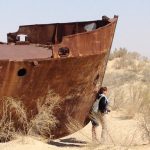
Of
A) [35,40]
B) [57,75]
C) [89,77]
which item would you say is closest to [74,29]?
[35,40]

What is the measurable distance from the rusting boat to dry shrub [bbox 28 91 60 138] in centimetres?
9

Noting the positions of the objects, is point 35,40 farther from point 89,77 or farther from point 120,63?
point 120,63

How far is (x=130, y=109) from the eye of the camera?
13.9m

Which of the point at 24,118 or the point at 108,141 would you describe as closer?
the point at 24,118

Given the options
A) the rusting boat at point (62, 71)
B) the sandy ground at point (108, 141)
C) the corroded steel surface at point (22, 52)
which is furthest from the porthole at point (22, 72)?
the sandy ground at point (108, 141)

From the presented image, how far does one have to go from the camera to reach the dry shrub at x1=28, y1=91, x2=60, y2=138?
862 cm

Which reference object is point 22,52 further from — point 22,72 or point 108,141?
point 108,141

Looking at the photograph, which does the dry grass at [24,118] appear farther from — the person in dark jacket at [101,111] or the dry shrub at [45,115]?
the person in dark jacket at [101,111]

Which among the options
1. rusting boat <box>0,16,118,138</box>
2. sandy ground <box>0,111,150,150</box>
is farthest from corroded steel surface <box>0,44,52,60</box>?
sandy ground <box>0,111,150,150</box>

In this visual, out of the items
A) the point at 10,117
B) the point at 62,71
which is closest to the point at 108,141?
the point at 62,71

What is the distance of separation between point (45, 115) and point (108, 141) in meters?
1.63

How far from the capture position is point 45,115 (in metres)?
8.63

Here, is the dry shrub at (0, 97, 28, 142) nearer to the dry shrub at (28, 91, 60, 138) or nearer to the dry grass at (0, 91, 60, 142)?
the dry grass at (0, 91, 60, 142)

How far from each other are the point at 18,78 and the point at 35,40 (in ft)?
12.6
